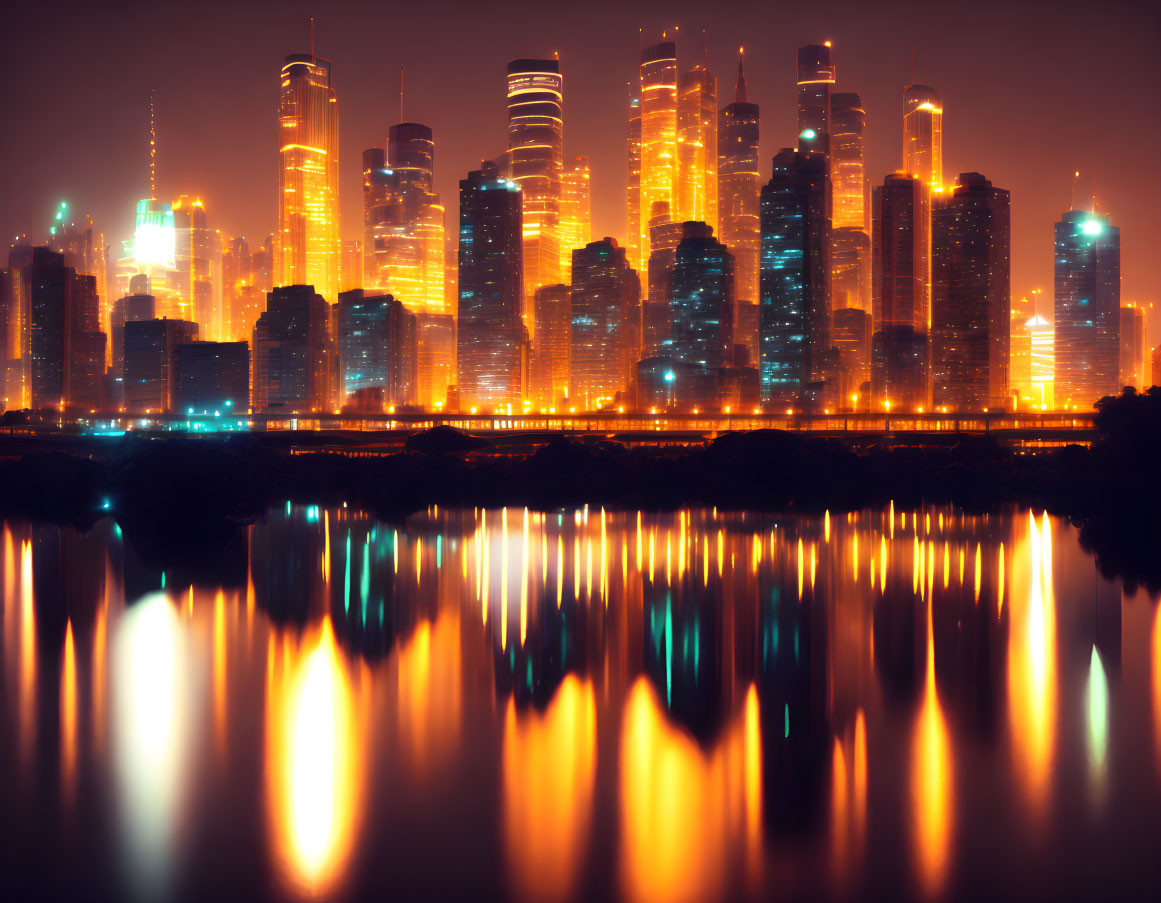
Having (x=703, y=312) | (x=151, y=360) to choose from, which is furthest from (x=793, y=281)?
(x=151, y=360)

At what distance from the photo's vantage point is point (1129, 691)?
12266 millimetres

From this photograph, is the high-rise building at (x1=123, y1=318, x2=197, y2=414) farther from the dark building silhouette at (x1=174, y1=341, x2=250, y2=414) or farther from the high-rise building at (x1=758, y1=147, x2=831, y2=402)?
the high-rise building at (x1=758, y1=147, x2=831, y2=402)

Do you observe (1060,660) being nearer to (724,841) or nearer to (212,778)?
(724,841)

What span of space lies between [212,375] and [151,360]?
24.7 meters

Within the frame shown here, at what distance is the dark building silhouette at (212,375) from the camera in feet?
575

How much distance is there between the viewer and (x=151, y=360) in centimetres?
19438

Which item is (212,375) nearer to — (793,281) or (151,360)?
(151,360)

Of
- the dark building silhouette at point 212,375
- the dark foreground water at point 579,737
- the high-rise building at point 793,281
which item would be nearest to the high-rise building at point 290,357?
the dark building silhouette at point 212,375

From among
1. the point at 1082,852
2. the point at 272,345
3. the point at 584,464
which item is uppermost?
the point at 272,345

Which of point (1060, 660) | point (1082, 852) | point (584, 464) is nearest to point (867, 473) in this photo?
point (584, 464)

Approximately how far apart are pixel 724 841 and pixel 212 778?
16.3 ft

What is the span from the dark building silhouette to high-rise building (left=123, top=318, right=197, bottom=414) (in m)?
12.6

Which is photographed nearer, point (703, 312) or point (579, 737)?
point (579, 737)

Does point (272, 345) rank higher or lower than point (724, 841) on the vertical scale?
higher
